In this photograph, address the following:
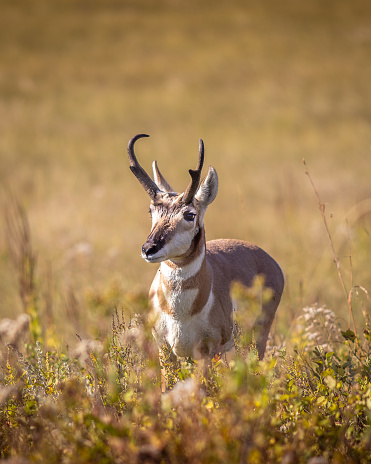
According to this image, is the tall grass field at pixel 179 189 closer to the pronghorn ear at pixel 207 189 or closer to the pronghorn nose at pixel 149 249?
the pronghorn nose at pixel 149 249

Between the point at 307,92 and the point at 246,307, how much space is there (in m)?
36.1

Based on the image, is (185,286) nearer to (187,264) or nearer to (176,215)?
(187,264)

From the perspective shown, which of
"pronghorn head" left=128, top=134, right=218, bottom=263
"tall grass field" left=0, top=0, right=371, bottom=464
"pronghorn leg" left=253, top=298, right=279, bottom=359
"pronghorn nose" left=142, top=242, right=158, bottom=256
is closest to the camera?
"tall grass field" left=0, top=0, right=371, bottom=464

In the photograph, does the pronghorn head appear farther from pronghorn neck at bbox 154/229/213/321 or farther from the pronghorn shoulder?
the pronghorn shoulder

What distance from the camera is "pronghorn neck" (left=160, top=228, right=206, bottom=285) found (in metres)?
4.88

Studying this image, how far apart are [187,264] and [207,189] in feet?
2.67

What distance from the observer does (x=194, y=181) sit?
15.9 feet

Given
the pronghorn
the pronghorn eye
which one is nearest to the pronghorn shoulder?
the pronghorn

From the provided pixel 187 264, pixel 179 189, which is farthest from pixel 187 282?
pixel 179 189

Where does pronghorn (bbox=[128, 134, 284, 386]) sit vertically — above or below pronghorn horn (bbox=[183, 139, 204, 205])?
below

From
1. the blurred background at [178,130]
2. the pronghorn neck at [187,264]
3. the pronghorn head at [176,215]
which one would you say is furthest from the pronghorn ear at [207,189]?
the blurred background at [178,130]

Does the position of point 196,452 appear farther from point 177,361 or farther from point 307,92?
point 307,92

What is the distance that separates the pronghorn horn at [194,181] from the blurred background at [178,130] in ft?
3.33

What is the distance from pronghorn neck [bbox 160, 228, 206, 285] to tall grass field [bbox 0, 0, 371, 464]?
60 cm
